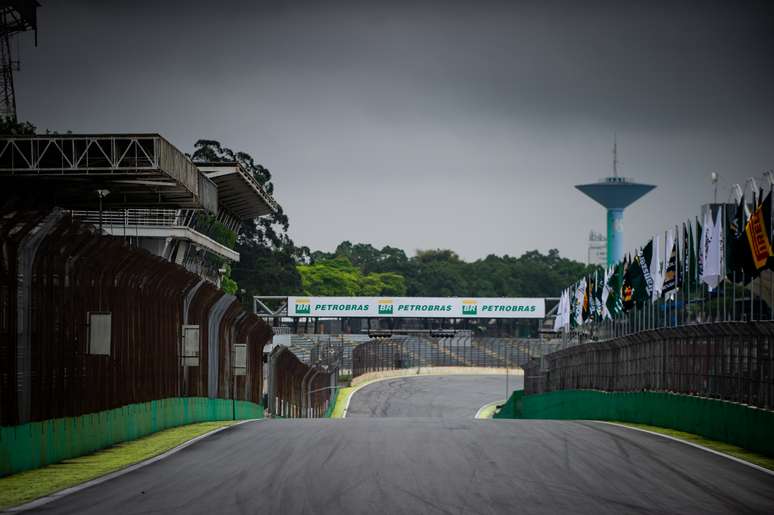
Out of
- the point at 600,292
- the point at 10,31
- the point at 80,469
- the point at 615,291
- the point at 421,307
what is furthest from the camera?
the point at 421,307

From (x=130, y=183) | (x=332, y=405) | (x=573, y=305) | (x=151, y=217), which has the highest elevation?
(x=130, y=183)

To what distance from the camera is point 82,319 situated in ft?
52.7

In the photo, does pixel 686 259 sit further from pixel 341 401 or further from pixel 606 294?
pixel 341 401

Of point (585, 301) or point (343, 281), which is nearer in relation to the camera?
point (585, 301)

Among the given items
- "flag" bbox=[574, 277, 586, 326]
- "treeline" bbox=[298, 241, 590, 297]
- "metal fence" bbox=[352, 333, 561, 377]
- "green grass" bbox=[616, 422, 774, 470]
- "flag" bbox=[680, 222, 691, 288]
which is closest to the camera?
"green grass" bbox=[616, 422, 774, 470]

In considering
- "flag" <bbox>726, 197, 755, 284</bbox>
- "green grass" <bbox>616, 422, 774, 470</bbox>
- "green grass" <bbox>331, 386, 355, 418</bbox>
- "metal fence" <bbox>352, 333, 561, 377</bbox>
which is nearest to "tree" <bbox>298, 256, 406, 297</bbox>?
"metal fence" <bbox>352, 333, 561, 377</bbox>

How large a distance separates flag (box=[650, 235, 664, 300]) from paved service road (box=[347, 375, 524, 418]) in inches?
1151

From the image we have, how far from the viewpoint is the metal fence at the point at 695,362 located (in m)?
17.5

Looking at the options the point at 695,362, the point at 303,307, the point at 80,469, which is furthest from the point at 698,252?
the point at 303,307

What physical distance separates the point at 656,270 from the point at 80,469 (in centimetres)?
2111

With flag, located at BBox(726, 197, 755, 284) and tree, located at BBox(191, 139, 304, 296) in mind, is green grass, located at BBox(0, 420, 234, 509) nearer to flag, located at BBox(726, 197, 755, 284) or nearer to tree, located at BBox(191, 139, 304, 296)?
flag, located at BBox(726, 197, 755, 284)

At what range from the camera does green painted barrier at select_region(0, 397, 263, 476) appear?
44.5 feet

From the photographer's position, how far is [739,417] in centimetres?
1811

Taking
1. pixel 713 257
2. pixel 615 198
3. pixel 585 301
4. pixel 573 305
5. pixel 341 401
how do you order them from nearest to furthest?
pixel 713 257 → pixel 585 301 → pixel 573 305 → pixel 341 401 → pixel 615 198
